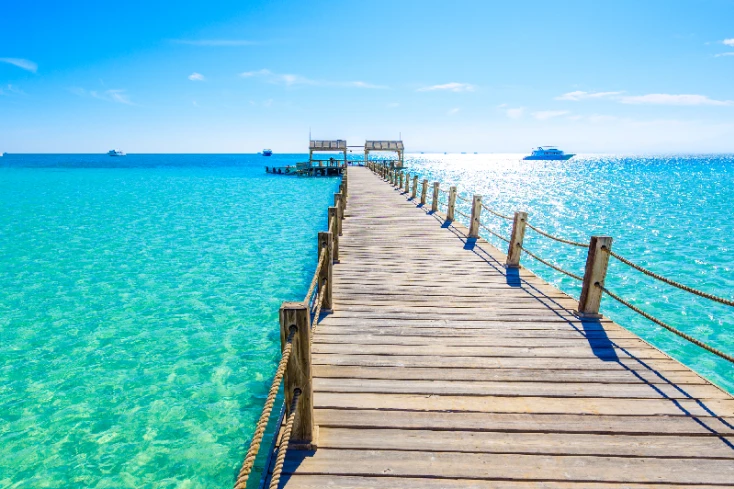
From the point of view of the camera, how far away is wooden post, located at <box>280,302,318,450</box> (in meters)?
2.63

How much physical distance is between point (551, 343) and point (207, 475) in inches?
177

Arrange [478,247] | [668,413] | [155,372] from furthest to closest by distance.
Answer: [478,247] → [155,372] → [668,413]

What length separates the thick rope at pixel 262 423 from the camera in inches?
69.1

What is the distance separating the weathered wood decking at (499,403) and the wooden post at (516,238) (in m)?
1.69

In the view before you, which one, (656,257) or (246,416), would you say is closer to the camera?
(246,416)

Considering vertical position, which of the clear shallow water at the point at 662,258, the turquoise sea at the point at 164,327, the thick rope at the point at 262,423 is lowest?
the clear shallow water at the point at 662,258

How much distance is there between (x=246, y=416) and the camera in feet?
17.5

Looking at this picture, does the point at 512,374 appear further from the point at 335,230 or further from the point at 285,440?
the point at 335,230

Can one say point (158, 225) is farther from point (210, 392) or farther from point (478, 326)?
point (478, 326)

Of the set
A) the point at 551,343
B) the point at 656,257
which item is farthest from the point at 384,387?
the point at 656,257

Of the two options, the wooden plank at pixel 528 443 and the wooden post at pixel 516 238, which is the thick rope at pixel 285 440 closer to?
the wooden plank at pixel 528 443

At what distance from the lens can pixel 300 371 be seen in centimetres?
274

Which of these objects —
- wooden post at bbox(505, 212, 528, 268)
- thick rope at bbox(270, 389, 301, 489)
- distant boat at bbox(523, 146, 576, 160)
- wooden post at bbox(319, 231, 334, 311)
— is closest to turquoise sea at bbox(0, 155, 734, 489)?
wooden post at bbox(319, 231, 334, 311)

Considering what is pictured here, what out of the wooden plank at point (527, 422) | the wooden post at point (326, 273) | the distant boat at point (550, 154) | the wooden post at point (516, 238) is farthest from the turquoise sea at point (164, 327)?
the distant boat at point (550, 154)
